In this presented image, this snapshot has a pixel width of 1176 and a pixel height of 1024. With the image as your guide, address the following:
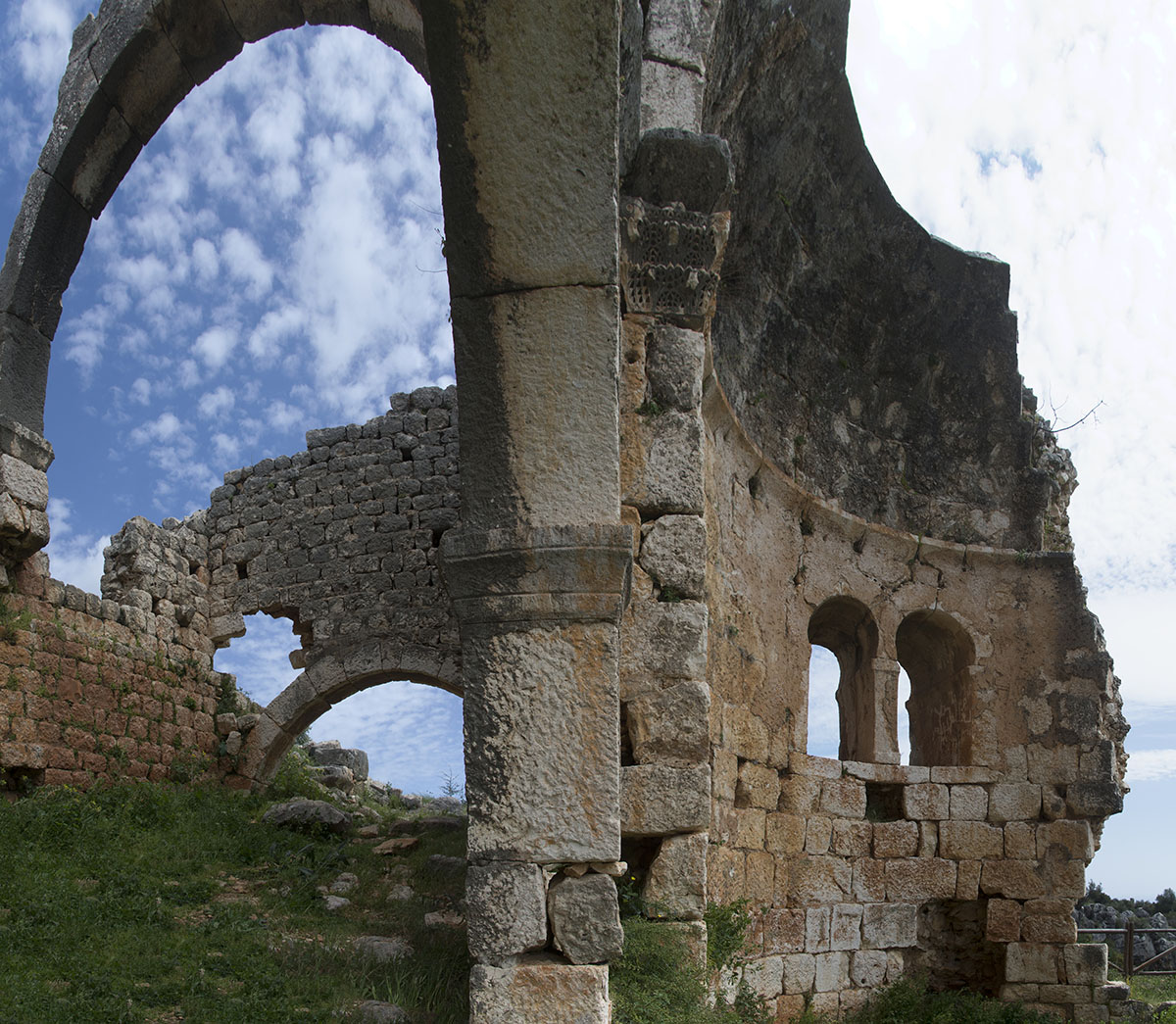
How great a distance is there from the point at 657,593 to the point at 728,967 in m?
2.42

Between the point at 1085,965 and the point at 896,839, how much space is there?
196 cm

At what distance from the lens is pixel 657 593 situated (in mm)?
4695

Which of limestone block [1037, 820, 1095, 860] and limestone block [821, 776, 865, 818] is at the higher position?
limestone block [821, 776, 865, 818]

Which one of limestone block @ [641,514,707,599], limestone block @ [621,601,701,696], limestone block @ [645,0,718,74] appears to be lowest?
limestone block @ [621,601,701,696]

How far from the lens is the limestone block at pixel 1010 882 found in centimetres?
874

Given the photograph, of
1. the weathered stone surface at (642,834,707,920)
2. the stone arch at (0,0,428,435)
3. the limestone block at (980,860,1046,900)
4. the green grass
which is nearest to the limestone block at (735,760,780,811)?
the green grass

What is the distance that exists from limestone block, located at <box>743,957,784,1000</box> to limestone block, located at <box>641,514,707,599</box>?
3.36 metres

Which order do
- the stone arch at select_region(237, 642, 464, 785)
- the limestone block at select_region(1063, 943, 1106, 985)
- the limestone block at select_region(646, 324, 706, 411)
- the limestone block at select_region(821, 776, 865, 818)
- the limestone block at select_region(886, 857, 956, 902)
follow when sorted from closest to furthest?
the limestone block at select_region(646, 324, 706, 411)
the limestone block at select_region(821, 776, 865, 818)
the limestone block at select_region(886, 857, 956, 902)
the limestone block at select_region(1063, 943, 1106, 985)
the stone arch at select_region(237, 642, 464, 785)

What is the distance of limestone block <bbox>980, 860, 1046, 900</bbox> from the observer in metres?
8.74

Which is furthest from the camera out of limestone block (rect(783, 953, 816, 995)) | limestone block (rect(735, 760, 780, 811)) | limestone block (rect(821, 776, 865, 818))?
limestone block (rect(821, 776, 865, 818))

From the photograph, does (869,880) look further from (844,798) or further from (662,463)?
(662,463)

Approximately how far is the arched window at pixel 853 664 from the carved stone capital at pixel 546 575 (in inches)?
231

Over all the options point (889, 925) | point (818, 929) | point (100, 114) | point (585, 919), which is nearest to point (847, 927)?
point (818, 929)

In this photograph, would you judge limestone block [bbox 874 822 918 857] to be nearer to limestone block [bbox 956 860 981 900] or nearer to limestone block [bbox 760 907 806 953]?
limestone block [bbox 956 860 981 900]
